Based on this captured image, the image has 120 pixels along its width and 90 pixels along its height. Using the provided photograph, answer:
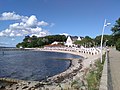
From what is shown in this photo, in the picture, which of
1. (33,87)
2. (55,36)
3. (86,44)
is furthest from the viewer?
(55,36)

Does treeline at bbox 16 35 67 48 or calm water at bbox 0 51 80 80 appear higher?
treeline at bbox 16 35 67 48

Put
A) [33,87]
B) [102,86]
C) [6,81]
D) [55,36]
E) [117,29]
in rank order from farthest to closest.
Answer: [55,36] → [117,29] → [6,81] → [33,87] → [102,86]

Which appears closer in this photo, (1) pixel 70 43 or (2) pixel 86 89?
(2) pixel 86 89

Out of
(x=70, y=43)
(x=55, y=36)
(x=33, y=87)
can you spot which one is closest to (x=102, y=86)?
(x=33, y=87)

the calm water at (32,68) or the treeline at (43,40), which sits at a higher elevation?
the treeline at (43,40)

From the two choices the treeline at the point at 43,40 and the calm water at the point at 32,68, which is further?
the treeline at the point at 43,40

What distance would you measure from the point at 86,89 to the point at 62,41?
187111mm

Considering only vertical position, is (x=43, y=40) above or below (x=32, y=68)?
above

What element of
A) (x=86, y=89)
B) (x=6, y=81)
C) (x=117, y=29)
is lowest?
(x=6, y=81)

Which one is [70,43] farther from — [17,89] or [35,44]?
[17,89]

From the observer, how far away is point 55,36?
190250 mm

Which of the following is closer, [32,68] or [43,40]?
[32,68]

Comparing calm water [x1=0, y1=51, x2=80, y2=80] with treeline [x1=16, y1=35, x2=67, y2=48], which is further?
treeline [x1=16, y1=35, x2=67, y2=48]

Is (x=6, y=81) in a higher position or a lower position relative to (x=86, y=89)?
lower
